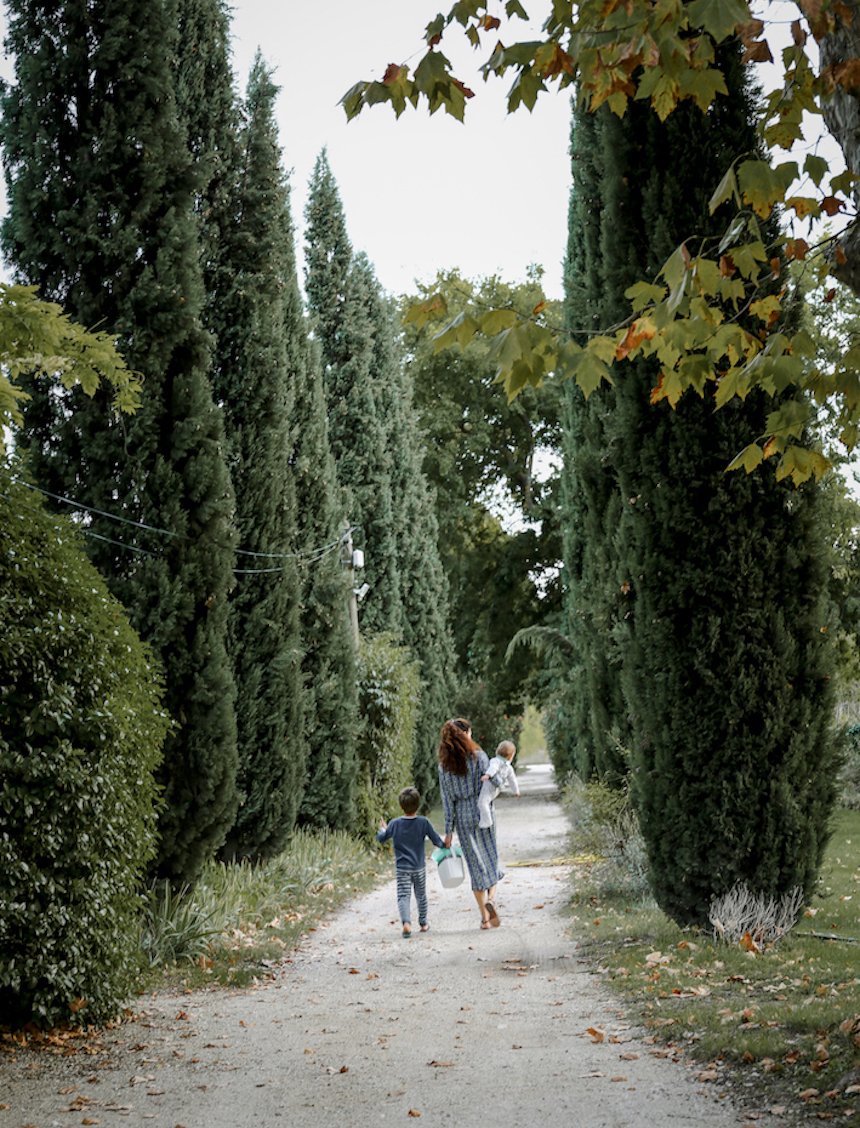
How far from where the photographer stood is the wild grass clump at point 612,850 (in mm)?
11984

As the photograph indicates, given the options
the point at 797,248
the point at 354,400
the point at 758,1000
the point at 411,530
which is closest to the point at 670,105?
the point at 797,248

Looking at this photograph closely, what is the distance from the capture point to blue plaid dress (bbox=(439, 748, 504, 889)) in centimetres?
1126

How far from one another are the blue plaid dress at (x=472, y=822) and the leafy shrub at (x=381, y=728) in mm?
7136

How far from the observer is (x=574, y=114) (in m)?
15.0

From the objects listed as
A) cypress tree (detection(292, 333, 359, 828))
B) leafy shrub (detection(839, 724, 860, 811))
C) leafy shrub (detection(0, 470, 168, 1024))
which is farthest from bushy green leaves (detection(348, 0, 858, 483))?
leafy shrub (detection(839, 724, 860, 811))

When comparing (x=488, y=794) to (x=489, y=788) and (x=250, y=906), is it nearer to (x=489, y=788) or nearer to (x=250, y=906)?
(x=489, y=788)

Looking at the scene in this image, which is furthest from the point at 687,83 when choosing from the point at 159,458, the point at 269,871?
the point at 269,871

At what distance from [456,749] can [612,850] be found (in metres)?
3.05

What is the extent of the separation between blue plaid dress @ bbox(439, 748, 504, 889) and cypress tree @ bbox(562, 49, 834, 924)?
265 cm

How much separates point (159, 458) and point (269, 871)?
571 cm

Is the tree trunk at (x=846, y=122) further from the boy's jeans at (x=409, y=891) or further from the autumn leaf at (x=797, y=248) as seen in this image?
the boy's jeans at (x=409, y=891)

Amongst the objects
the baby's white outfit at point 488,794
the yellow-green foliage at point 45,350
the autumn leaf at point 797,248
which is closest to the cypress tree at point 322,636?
the baby's white outfit at point 488,794

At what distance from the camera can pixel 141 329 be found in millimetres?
9953

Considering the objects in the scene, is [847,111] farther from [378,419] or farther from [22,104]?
[378,419]
